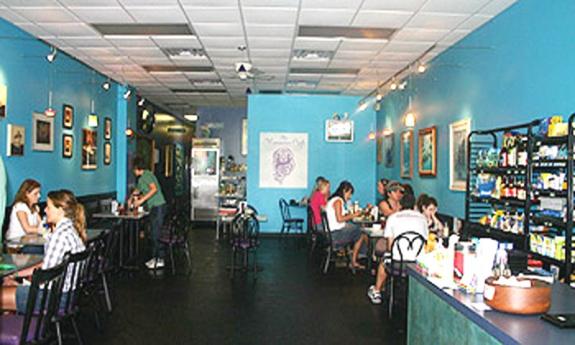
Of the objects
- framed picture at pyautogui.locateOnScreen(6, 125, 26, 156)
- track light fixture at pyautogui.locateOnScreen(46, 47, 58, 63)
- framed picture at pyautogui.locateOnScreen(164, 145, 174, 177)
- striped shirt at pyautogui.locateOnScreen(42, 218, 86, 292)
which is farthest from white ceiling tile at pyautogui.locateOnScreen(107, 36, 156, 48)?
framed picture at pyautogui.locateOnScreen(164, 145, 174, 177)

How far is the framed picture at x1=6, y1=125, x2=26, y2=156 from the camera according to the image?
6480 mm

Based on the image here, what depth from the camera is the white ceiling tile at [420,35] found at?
260 inches

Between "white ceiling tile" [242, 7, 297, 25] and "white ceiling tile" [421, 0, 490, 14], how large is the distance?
149 centimetres

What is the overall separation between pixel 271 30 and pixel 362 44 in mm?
1438

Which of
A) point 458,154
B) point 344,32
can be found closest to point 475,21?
point 344,32

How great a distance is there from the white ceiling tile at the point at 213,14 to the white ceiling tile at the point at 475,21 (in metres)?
2.71

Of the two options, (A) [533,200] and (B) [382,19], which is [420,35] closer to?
(B) [382,19]

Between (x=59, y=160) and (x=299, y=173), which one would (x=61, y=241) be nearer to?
(x=59, y=160)

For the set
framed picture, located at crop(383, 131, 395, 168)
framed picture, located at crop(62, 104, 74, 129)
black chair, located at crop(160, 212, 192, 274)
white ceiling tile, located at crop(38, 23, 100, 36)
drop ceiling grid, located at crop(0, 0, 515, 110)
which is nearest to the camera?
drop ceiling grid, located at crop(0, 0, 515, 110)

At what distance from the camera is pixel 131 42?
24.5ft

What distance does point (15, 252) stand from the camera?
195 inches

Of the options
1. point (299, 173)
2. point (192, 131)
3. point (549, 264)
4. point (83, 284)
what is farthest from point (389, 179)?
point (192, 131)

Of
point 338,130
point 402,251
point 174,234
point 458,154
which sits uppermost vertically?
point 338,130

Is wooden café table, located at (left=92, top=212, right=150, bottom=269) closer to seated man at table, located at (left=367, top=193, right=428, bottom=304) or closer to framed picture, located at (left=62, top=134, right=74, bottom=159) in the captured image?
framed picture, located at (left=62, top=134, right=74, bottom=159)
